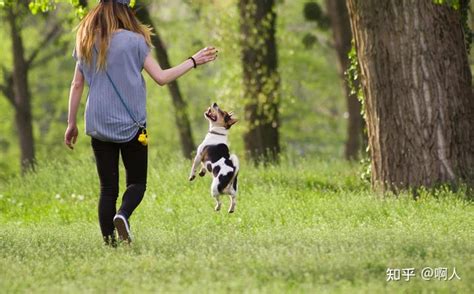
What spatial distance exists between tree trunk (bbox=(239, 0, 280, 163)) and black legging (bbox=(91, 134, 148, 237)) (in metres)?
12.0

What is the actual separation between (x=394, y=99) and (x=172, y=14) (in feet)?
84.4

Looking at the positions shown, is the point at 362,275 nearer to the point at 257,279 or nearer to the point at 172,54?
the point at 257,279

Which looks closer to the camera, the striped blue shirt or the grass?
the grass

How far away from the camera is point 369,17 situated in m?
11.8

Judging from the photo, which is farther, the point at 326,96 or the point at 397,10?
the point at 326,96

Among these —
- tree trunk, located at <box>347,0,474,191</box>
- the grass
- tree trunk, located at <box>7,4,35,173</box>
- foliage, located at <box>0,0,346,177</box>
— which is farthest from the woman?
foliage, located at <box>0,0,346,177</box>

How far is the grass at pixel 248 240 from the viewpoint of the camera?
6.70 metres

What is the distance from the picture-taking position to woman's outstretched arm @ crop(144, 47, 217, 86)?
8273 millimetres

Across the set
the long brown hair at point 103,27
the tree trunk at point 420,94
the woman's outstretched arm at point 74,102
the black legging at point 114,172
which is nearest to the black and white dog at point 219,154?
the black legging at point 114,172

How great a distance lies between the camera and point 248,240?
28.2 ft

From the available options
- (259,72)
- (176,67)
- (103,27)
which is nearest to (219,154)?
(176,67)

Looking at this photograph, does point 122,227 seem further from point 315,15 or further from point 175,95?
point 315,15

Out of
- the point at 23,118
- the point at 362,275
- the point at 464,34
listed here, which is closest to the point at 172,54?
the point at 23,118

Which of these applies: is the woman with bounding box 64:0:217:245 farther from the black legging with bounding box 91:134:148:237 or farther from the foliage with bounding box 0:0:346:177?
the foliage with bounding box 0:0:346:177
